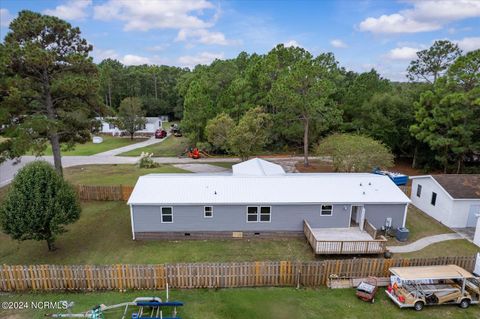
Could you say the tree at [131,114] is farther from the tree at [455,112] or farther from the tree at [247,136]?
the tree at [455,112]

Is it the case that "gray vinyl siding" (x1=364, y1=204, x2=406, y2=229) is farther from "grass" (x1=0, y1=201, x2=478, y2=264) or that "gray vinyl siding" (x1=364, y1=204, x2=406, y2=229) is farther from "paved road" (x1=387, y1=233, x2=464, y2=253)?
"grass" (x1=0, y1=201, x2=478, y2=264)

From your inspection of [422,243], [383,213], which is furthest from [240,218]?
[422,243]

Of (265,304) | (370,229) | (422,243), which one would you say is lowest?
(422,243)

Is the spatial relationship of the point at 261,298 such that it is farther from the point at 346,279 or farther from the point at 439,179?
the point at 439,179

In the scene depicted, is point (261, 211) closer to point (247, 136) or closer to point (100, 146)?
point (247, 136)

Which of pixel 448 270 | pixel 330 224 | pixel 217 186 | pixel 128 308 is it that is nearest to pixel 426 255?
pixel 448 270

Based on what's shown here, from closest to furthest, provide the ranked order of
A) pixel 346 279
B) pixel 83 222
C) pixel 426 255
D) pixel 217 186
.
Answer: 1. pixel 346 279
2. pixel 426 255
3. pixel 217 186
4. pixel 83 222
